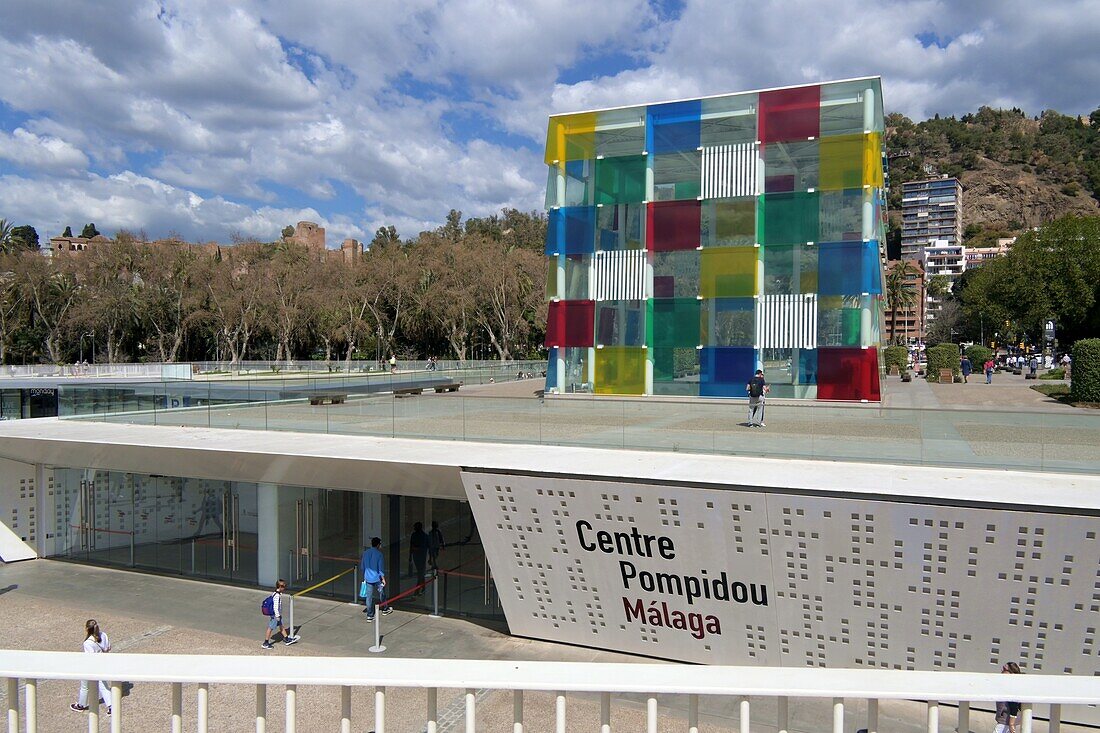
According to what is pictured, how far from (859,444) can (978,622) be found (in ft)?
10.5

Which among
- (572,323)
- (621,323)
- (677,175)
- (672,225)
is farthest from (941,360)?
(572,323)

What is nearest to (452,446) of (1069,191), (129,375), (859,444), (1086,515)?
(859,444)

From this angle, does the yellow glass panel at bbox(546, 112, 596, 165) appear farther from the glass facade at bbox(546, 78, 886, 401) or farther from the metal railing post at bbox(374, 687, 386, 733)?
the metal railing post at bbox(374, 687, 386, 733)

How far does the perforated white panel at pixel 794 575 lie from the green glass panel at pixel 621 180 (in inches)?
754

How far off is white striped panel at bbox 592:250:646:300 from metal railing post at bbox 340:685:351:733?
90.4 ft

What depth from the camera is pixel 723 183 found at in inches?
1114

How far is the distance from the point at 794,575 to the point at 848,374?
16.8m

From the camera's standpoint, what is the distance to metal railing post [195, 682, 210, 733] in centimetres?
234

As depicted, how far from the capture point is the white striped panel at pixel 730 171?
27969mm

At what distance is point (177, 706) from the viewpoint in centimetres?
241

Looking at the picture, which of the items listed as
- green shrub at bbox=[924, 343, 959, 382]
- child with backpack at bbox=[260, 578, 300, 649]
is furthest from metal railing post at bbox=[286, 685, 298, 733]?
green shrub at bbox=[924, 343, 959, 382]

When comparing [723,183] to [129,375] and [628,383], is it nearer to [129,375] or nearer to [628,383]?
[628,383]

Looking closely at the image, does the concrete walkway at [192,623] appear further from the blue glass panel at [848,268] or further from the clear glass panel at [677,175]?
the clear glass panel at [677,175]

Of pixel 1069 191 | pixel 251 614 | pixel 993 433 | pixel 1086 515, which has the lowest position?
pixel 251 614
